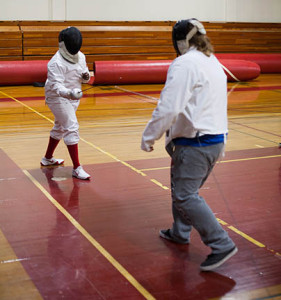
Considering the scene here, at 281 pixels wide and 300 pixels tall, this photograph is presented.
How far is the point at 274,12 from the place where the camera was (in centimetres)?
1691

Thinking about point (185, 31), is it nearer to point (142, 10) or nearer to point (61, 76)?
point (61, 76)

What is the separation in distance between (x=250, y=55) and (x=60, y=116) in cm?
1062

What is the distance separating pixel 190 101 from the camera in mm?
3312

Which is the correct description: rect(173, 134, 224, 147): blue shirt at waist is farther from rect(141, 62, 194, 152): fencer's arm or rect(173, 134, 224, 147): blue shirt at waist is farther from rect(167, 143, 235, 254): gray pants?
rect(141, 62, 194, 152): fencer's arm

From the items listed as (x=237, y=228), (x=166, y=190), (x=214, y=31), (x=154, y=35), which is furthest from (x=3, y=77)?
(x=237, y=228)

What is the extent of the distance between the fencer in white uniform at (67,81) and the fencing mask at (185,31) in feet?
6.24

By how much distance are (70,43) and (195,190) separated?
2.50 meters

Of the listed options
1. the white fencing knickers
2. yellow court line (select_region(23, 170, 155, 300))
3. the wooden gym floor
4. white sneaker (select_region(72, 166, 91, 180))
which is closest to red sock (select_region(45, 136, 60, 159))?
the wooden gym floor

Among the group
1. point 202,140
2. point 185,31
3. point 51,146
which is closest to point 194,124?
point 202,140

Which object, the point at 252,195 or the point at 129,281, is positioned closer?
the point at 129,281

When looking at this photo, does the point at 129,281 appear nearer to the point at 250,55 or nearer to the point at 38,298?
the point at 38,298

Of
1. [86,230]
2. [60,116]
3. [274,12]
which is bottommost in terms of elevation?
[86,230]

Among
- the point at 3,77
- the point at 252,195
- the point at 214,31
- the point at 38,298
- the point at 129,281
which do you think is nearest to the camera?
the point at 38,298

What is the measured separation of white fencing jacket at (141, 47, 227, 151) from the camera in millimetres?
3209
